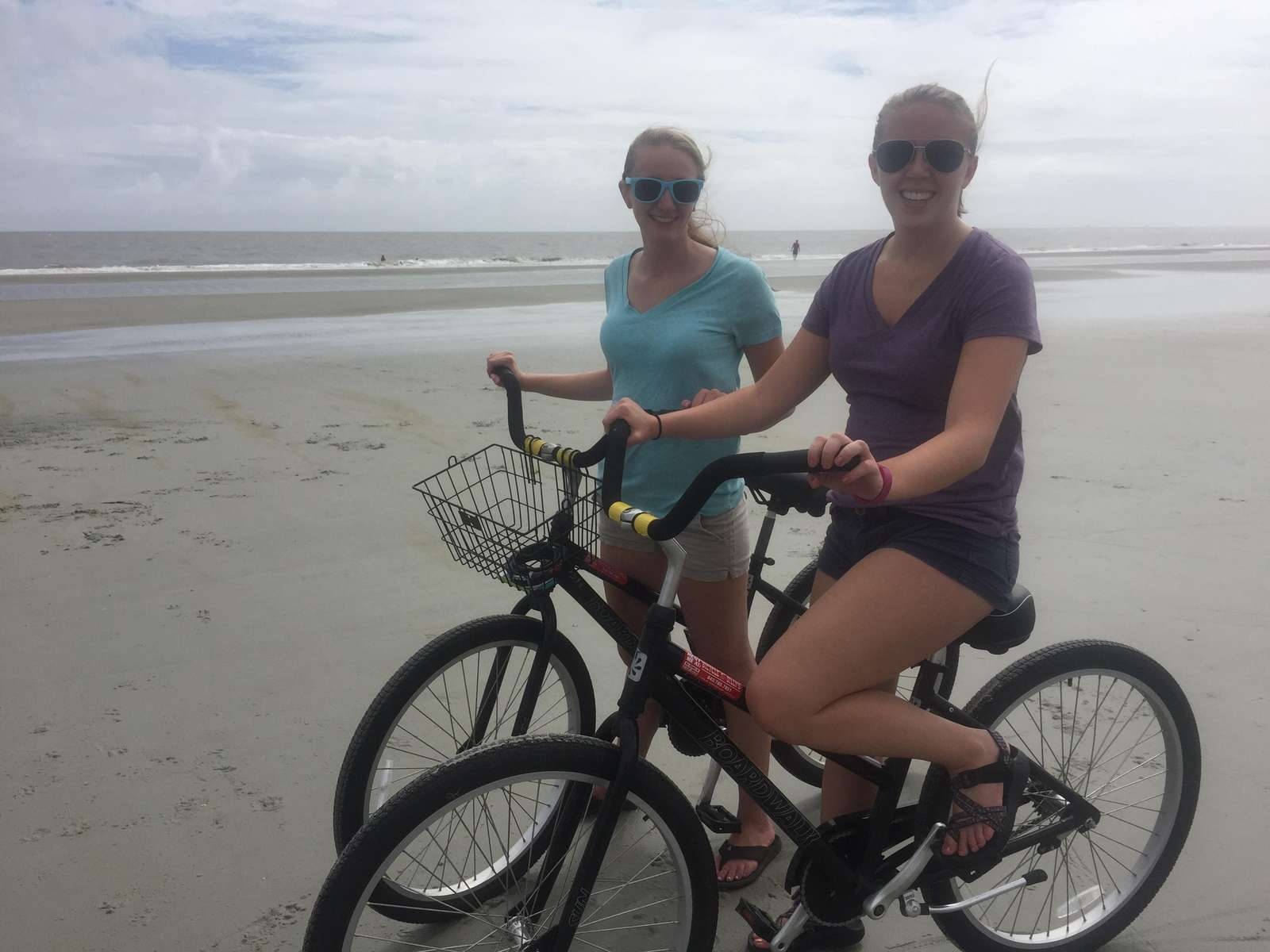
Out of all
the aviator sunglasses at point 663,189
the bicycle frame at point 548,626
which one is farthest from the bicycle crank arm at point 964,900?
the aviator sunglasses at point 663,189

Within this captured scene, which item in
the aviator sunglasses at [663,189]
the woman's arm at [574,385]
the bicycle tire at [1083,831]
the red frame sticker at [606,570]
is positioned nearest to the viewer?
the red frame sticker at [606,570]

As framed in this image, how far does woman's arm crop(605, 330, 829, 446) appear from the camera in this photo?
2242 millimetres

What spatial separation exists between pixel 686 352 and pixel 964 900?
1525 mm

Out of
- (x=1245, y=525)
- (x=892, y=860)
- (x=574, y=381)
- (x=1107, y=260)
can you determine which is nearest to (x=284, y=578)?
(x=574, y=381)

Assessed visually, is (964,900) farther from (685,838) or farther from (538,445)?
(538,445)

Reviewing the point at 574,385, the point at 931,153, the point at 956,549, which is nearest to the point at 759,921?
the point at 956,549

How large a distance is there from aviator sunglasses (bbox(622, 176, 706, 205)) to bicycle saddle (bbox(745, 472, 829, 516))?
0.78 metres

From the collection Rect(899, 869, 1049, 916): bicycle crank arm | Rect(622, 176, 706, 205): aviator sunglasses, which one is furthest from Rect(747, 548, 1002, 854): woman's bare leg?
Rect(622, 176, 706, 205): aviator sunglasses

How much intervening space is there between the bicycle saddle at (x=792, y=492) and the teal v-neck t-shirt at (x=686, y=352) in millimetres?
118

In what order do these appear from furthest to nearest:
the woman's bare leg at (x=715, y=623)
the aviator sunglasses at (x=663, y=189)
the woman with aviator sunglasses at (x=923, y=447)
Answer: the woman's bare leg at (x=715, y=623) < the aviator sunglasses at (x=663, y=189) < the woman with aviator sunglasses at (x=923, y=447)

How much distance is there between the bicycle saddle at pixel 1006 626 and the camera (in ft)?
7.05

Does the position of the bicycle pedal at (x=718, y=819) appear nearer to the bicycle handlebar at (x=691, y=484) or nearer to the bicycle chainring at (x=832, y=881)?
the bicycle chainring at (x=832, y=881)

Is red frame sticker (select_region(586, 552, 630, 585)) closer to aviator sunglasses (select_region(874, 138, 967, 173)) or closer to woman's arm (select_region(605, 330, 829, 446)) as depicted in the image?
woman's arm (select_region(605, 330, 829, 446))

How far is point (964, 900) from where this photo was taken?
2.34 m
